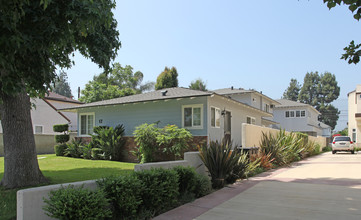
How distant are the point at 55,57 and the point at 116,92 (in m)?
29.2

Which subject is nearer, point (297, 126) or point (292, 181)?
point (292, 181)

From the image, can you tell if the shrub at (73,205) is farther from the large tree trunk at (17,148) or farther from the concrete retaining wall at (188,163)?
the large tree trunk at (17,148)

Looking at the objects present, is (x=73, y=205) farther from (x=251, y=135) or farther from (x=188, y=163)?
(x=251, y=135)

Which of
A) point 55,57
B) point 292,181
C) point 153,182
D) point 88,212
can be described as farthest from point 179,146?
point 88,212

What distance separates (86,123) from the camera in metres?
20.2

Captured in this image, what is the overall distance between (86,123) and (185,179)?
1472 centimetres

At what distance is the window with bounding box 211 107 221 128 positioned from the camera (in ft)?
51.2

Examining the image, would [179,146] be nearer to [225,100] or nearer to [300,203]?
[225,100]

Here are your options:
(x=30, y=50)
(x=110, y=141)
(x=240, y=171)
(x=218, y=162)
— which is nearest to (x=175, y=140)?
(x=110, y=141)

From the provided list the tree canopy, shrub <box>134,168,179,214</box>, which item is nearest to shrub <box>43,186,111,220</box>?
shrub <box>134,168,179,214</box>

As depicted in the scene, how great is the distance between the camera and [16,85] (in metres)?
6.29

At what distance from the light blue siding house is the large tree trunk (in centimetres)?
799

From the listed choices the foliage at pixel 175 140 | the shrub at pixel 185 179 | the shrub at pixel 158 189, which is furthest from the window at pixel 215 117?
the shrub at pixel 158 189

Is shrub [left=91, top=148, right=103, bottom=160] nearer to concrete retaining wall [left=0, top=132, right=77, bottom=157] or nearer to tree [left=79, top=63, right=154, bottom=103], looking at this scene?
concrete retaining wall [left=0, top=132, right=77, bottom=157]
